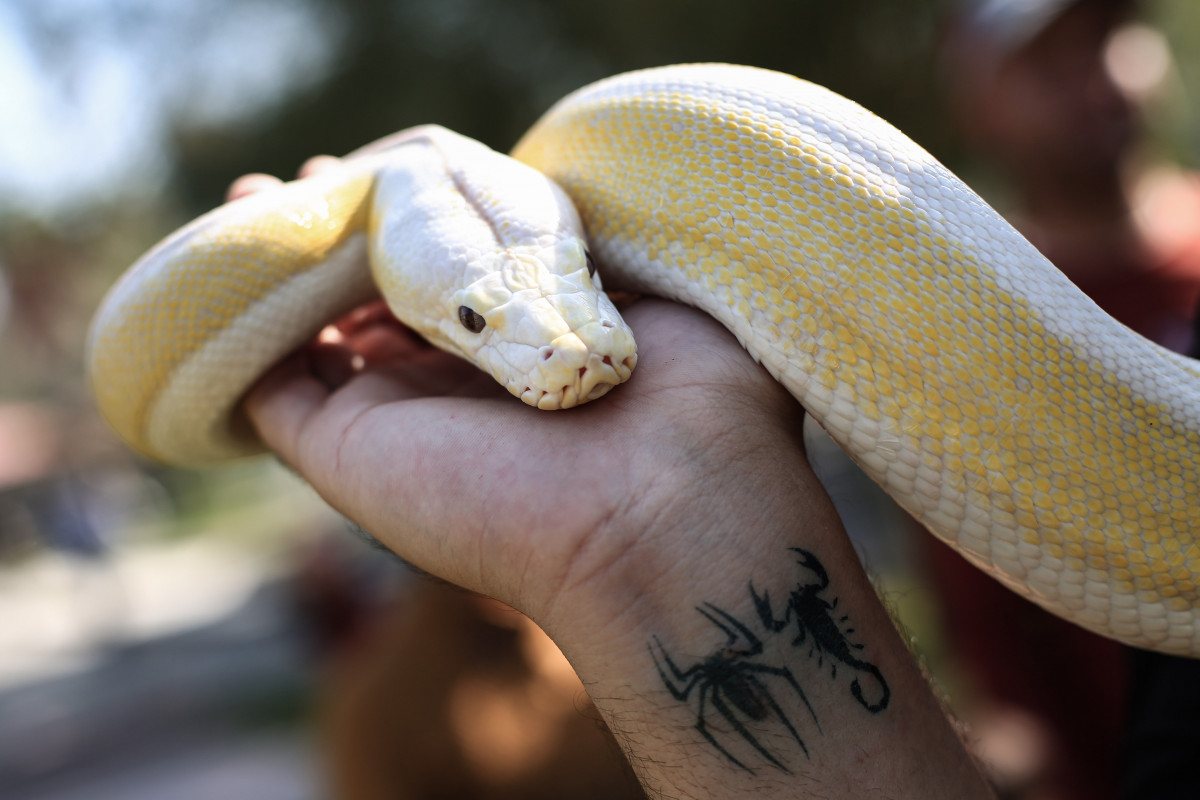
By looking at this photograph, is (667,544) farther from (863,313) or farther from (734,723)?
(863,313)

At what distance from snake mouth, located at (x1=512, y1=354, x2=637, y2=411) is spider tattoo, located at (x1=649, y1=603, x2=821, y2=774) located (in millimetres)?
372

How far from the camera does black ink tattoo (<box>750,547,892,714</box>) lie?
1.17 meters

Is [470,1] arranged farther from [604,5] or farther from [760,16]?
[760,16]

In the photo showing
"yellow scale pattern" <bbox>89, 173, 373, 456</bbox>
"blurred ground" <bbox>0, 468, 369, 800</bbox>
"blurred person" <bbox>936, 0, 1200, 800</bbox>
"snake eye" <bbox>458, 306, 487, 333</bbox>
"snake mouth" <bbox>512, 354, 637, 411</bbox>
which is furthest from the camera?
"blurred ground" <bbox>0, 468, 369, 800</bbox>

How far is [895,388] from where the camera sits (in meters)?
1.28

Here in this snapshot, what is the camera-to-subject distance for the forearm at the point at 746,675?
1135 millimetres

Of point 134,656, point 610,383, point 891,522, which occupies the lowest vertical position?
point 134,656

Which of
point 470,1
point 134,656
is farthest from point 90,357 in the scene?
point 134,656

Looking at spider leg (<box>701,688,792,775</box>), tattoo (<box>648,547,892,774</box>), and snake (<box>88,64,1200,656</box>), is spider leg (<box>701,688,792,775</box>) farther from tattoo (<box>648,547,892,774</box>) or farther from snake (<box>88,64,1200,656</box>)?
snake (<box>88,64,1200,656</box>)

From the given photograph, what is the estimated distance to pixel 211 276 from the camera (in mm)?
A: 1662

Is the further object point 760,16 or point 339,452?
point 760,16

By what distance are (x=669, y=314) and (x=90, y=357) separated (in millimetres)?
1346

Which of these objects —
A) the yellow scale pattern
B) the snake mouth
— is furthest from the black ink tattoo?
the yellow scale pattern

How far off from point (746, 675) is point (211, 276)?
53.0 inches
